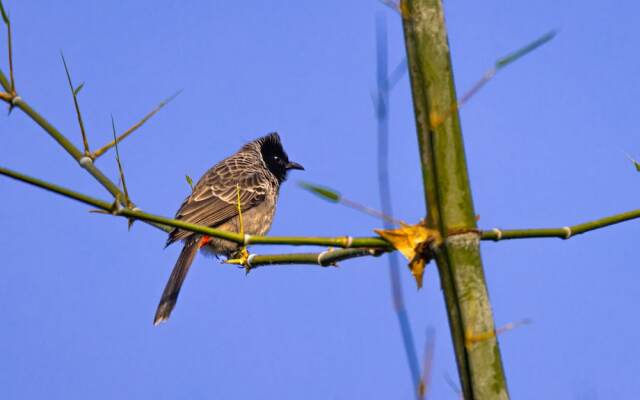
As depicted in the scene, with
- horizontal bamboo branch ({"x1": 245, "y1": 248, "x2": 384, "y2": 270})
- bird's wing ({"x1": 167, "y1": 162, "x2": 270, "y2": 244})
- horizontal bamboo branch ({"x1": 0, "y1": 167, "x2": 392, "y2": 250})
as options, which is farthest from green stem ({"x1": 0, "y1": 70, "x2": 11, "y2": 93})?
bird's wing ({"x1": 167, "y1": 162, "x2": 270, "y2": 244})

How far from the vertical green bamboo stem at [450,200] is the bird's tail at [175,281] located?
5.97 metres

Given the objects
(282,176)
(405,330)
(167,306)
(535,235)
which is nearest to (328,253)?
(535,235)

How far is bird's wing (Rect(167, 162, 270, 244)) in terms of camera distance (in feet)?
27.2

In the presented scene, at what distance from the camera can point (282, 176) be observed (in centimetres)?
972

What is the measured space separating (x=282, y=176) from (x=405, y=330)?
868 cm

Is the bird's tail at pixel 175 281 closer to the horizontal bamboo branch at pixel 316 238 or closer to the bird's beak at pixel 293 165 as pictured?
the bird's beak at pixel 293 165

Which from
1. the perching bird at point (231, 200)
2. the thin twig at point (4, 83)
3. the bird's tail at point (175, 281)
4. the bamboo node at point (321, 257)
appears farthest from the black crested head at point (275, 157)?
the bamboo node at point (321, 257)

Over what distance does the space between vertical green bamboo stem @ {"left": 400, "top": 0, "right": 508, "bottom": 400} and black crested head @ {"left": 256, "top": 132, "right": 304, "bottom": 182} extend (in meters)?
8.17

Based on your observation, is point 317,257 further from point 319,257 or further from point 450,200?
point 450,200

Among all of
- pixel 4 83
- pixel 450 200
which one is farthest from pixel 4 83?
pixel 450 200

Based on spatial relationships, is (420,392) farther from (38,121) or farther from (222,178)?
(222,178)

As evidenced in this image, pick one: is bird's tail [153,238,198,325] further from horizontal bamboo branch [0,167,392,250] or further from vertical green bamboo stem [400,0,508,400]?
vertical green bamboo stem [400,0,508,400]

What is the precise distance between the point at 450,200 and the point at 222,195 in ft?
23.9

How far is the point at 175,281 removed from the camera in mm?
7363
